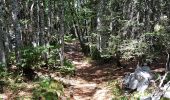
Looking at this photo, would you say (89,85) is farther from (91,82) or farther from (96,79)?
(96,79)

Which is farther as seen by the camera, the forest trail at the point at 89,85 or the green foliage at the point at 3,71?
the forest trail at the point at 89,85

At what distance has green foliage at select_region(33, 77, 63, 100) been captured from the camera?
13.2 m

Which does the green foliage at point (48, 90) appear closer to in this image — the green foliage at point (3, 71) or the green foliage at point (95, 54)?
the green foliage at point (3, 71)

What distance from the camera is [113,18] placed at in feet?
71.6

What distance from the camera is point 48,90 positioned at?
45.4ft

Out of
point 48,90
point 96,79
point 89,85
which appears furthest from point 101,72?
point 48,90

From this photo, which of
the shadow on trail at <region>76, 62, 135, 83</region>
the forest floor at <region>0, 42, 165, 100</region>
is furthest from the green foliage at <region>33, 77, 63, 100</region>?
the shadow on trail at <region>76, 62, 135, 83</region>

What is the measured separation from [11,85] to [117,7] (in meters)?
20.9

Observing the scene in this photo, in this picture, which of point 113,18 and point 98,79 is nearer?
point 98,79

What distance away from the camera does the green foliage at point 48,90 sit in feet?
43.2

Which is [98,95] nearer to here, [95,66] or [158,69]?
[158,69]

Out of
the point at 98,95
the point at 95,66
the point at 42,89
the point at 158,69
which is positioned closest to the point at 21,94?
the point at 42,89

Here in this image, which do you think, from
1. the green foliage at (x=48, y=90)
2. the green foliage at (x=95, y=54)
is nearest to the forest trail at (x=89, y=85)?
the green foliage at (x=48, y=90)

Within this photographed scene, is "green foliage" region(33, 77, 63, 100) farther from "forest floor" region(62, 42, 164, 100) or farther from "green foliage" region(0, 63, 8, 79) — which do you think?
"green foliage" region(0, 63, 8, 79)
